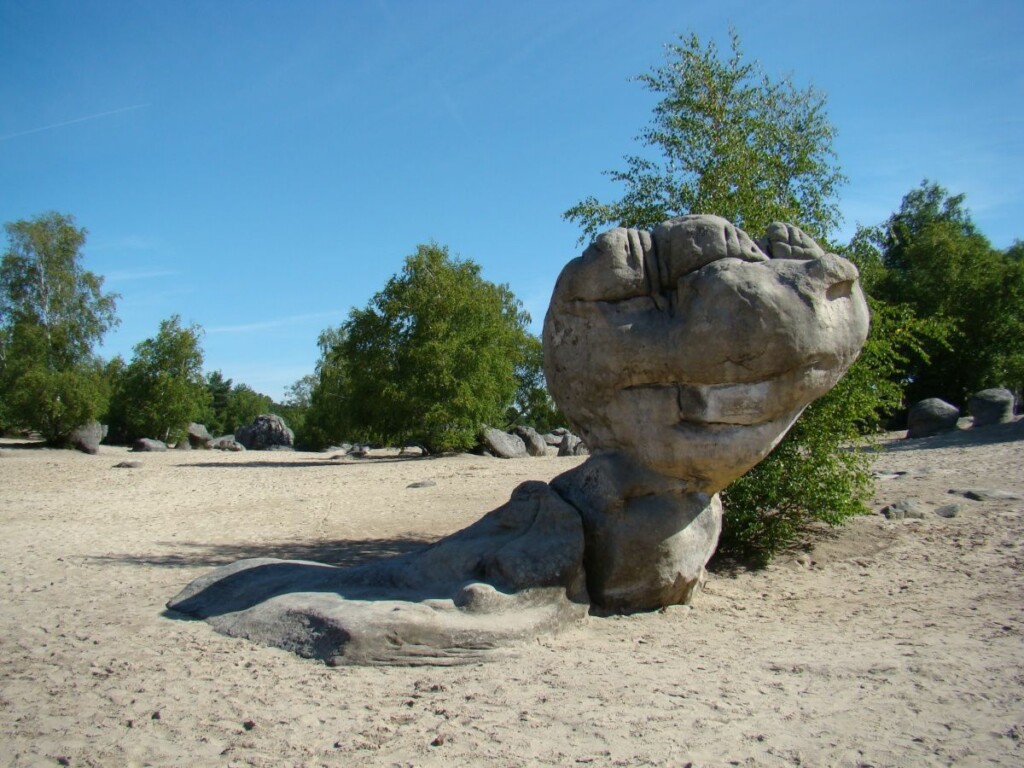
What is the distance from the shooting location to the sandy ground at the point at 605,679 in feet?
13.9

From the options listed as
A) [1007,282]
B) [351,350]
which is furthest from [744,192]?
[1007,282]

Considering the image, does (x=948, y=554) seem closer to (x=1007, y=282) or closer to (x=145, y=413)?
(x=1007, y=282)

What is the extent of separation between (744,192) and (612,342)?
369cm

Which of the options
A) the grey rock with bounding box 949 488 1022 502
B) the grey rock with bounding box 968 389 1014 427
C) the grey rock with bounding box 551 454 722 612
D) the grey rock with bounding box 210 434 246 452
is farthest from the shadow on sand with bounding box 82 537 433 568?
the grey rock with bounding box 210 434 246 452

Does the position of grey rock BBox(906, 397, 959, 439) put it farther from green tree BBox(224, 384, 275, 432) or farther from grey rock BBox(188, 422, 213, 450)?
green tree BBox(224, 384, 275, 432)

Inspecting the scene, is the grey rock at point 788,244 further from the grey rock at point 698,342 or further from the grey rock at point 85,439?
the grey rock at point 85,439

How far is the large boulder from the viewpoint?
47.3 metres

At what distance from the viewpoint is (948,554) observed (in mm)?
8977

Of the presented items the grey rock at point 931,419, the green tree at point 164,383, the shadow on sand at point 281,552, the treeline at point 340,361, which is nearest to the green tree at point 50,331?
the treeline at point 340,361

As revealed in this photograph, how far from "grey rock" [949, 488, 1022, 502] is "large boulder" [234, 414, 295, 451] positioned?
4037 centimetres

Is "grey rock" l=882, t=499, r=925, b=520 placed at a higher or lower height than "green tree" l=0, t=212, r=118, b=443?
lower

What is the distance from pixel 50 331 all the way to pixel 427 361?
1848 cm

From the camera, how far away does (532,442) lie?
34.1 m

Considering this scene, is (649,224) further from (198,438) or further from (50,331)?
(198,438)
